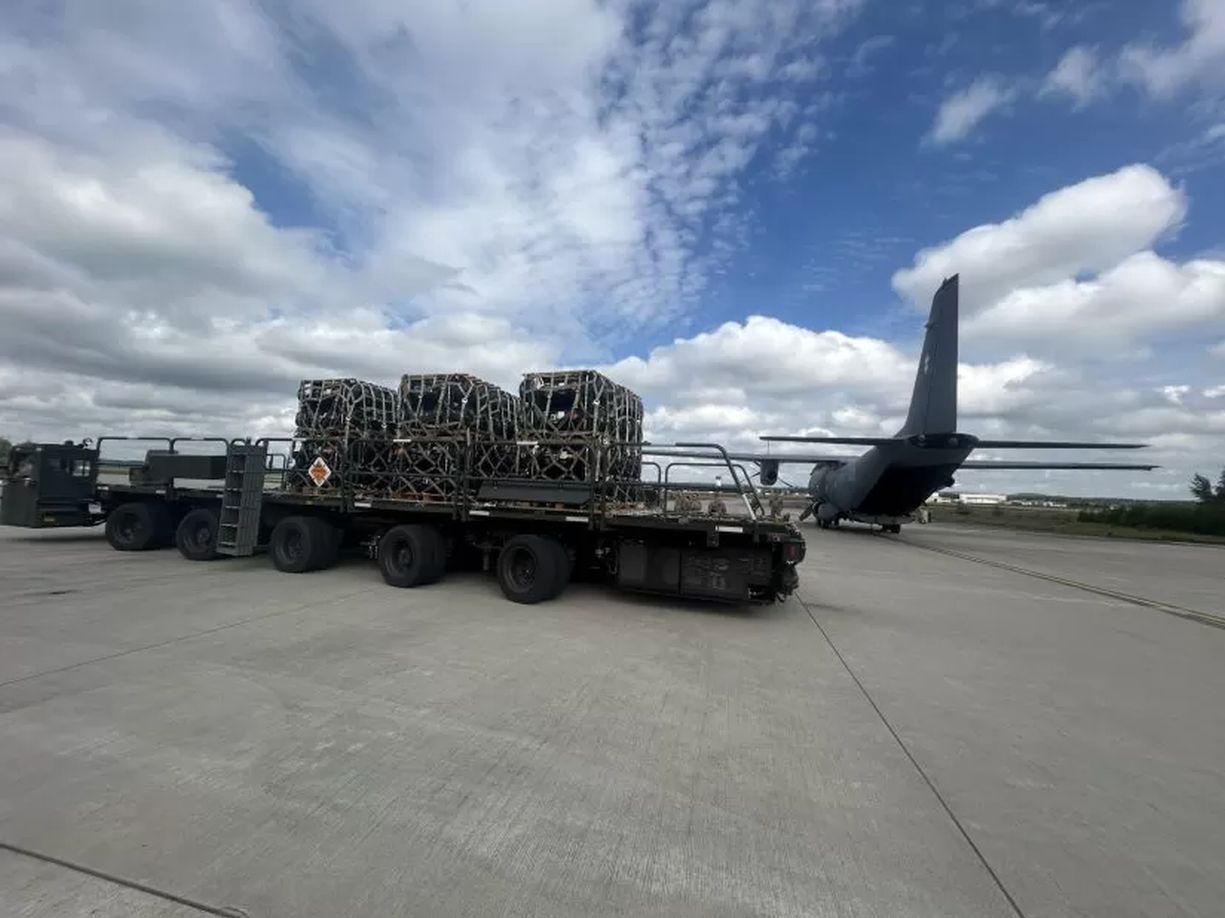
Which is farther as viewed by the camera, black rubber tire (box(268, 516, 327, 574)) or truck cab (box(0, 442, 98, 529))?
truck cab (box(0, 442, 98, 529))

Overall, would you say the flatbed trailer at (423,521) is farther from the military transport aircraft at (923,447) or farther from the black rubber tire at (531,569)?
the military transport aircraft at (923,447)

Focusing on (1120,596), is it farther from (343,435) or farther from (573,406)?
(343,435)

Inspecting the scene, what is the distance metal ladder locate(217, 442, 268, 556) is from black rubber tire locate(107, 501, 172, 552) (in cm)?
299

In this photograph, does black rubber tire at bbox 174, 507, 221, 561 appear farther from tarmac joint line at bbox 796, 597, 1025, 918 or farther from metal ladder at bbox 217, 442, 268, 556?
tarmac joint line at bbox 796, 597, 1025, 918

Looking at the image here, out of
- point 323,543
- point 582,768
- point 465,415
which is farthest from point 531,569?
point 582,768

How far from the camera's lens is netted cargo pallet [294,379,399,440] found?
33.5ft

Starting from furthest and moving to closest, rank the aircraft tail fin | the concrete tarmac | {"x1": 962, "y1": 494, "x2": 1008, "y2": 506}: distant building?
{"x1": 962, "y1": 494, "x2": 1008, "y2": 506}: distant building, the aircraft tail fin, the concrete tarmac

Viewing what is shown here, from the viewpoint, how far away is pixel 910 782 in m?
3.68

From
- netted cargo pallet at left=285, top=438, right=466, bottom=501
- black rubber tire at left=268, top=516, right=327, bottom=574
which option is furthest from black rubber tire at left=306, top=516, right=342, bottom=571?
netted cargo pallet at left=285, top=438, right=466, bottom=501

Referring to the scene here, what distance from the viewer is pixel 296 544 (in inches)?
396

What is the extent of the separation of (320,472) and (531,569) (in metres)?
4.46

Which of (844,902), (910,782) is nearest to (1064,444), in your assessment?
(910,782)

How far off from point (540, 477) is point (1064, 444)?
70.5 feet

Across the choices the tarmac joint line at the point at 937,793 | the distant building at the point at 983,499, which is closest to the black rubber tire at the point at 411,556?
the tarmac joint line at the point at 937,793
